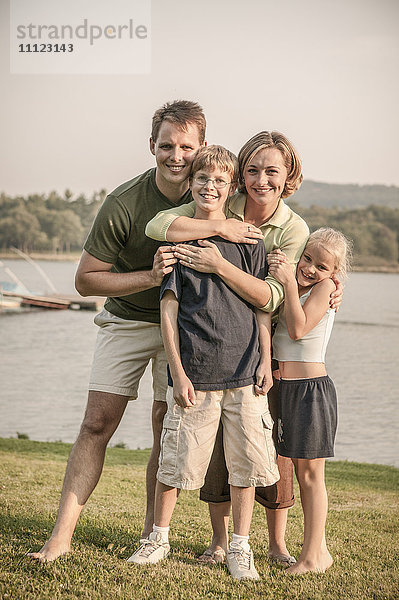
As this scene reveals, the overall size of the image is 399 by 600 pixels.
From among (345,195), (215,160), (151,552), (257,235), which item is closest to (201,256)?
(257,235)

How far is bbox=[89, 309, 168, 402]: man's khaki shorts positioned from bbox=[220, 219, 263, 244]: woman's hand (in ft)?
1.97

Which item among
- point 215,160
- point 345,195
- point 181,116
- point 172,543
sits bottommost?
point 172,543

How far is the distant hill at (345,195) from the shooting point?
112 ft

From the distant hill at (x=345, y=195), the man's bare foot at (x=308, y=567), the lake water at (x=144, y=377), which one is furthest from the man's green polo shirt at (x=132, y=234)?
the distant hill at (x=345, y=195)

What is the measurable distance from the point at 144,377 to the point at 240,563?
15133 mm

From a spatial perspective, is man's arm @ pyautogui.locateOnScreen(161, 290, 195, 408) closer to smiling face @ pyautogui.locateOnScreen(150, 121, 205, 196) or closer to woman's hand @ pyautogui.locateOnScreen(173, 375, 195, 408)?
woman's hand @ pyautogui.locateOnScreen(173, 375, 195, 408)

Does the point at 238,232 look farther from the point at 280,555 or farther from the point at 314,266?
the point at 280,555

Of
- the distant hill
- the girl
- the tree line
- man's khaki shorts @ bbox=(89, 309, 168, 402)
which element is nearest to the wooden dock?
the tree line

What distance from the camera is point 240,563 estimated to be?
2.84 meters

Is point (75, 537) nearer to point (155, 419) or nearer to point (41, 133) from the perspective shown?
point (155, 419)

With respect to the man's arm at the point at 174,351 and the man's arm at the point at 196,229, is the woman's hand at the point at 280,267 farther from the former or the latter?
the man's arm at the point at 174,351

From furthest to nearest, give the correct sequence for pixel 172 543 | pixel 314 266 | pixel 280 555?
pixel 172 543, pixel 280 555, pixel 314 266

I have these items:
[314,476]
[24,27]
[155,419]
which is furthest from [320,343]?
[24,27]

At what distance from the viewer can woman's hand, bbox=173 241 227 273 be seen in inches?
110
